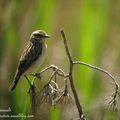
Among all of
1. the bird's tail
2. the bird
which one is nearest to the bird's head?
the bird

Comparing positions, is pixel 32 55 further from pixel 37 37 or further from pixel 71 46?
pixel 71 46

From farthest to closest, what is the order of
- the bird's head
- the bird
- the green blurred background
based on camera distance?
the bird's head
the bird
the green blurred background

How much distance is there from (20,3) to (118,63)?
0.87m

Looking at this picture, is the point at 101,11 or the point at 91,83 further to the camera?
the point at 101,11

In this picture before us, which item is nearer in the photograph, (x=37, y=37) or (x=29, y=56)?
(x=29, y=56)

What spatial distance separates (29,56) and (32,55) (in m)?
0.05

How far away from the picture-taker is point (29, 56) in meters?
3.57

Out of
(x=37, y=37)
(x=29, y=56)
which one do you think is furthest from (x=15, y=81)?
(x=37, y=37)

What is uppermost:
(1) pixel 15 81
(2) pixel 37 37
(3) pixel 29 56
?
(2) pixel 37 37

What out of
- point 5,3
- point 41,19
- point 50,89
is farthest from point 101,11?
point 50,89

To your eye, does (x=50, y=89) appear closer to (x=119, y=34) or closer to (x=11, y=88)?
(x=11, y=88)

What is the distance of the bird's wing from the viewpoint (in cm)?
342

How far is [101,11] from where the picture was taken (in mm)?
3377

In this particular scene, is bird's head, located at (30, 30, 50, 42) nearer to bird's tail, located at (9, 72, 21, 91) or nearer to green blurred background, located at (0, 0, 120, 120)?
green blurred background, located at (0, 0, 120, 120)
